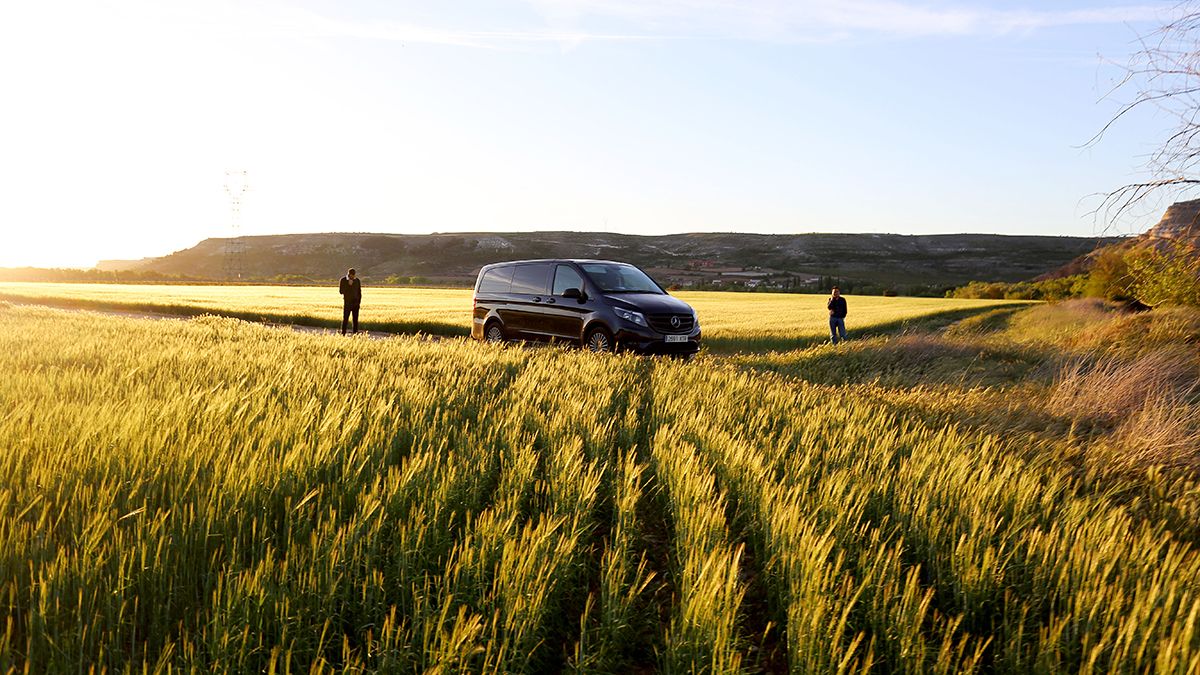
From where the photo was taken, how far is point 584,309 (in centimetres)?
1383

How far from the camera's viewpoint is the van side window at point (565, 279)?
1423 centimetres

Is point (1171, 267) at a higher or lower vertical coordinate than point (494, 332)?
higher

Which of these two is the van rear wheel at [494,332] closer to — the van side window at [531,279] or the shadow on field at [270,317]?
the van side window at [531,279]

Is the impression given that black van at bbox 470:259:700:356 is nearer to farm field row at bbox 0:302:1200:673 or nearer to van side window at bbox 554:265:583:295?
van side window at bbox 554:265:583:295

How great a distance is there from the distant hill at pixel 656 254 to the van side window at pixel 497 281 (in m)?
93.5

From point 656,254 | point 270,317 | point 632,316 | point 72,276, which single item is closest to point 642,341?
point 632,316

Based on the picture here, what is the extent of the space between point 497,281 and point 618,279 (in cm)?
339

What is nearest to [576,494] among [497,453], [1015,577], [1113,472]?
[497,453]

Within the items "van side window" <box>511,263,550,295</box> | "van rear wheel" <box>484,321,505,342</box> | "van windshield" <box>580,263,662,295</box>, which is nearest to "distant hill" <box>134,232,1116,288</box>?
"van rear wheel" <box>484,321,505,342</box>

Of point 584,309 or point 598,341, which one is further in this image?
point 584,309

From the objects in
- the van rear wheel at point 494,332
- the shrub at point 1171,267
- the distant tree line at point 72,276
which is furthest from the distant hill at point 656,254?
the van rear wheel at point 494,332

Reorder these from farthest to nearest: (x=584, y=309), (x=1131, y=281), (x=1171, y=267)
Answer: (x=584, y=309) → (x=1131, y=281) → (x=1171, y=267)

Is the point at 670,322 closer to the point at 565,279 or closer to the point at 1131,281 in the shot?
the point at 565,279

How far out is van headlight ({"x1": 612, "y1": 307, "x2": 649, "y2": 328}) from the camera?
1312 centimetres
